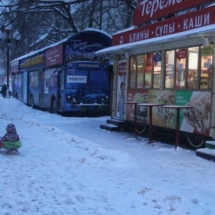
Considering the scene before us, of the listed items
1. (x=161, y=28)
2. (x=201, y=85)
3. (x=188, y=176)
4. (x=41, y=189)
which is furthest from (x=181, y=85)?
(x=41, y=189)

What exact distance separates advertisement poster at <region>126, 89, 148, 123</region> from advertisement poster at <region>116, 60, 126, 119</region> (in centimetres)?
65

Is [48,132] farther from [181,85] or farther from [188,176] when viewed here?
[188,176]

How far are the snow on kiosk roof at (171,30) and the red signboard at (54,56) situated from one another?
16.5 feet

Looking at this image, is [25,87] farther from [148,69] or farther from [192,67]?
[192,67]

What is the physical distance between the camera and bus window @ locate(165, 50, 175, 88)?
11.2 meters

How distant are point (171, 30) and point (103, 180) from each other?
5.35 metres

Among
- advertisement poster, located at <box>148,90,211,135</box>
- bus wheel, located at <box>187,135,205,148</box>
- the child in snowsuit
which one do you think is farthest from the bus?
the child in snowsuit

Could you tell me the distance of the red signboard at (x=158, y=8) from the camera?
10.8m

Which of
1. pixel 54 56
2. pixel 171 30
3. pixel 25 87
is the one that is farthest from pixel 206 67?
pixel 25 87

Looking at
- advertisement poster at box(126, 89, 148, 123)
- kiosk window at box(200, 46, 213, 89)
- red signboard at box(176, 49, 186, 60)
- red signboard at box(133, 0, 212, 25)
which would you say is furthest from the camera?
advertisement poster at box(126, 89, 148, 123)

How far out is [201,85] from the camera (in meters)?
9.91

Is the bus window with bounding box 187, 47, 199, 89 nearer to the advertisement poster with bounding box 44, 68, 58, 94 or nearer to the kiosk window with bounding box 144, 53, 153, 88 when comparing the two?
the kiosk window with bounding box 144, 53, 153, 88

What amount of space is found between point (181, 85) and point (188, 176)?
3.99m

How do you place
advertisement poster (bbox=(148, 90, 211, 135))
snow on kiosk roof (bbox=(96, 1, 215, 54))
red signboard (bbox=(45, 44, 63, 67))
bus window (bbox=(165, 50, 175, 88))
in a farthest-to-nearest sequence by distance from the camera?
red signboard (bbox=(45, 44, 63, 67)) < bus window (bbox=(165, 50, 175, 88)) < advertisement poster (bbox=(148, 90, 211, 135)) < snow on kiosk roof (bbox=(96, 1, 215, 54))
